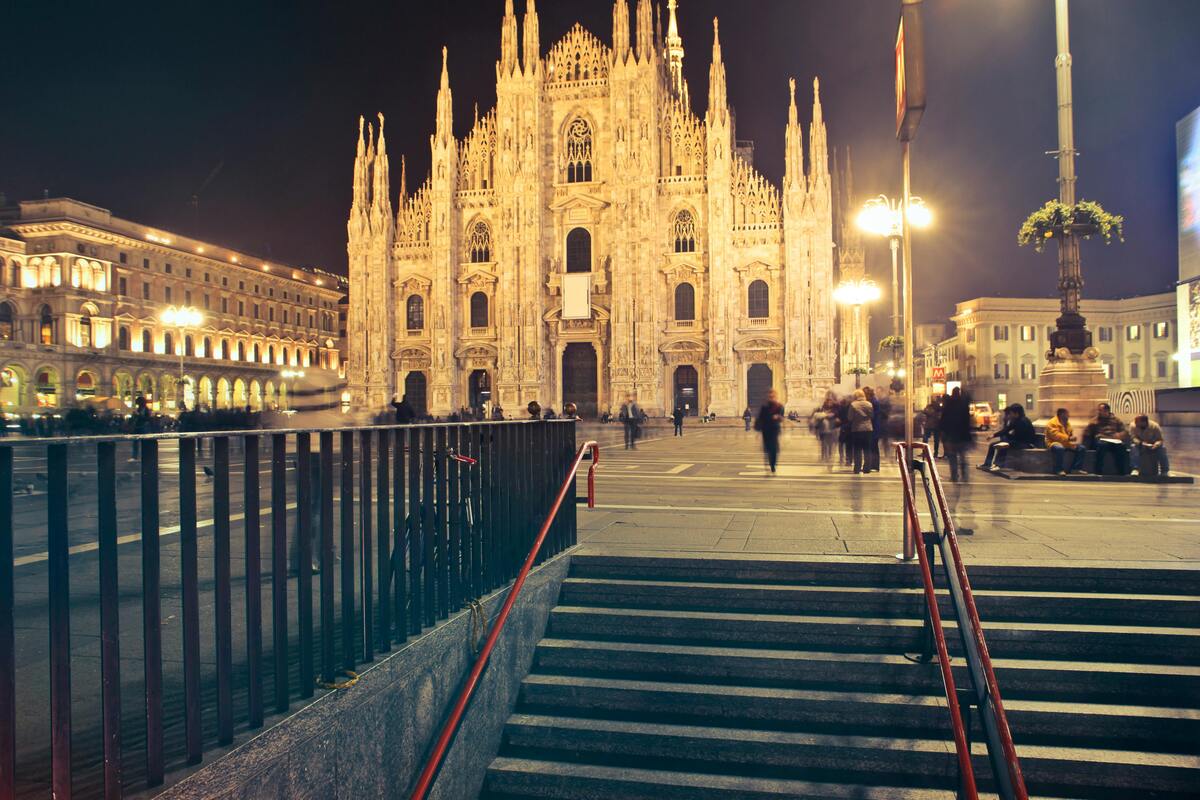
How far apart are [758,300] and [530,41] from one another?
21.2 m

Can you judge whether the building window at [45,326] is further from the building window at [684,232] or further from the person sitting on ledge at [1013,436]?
the person sitting on ledge at [1013,436]

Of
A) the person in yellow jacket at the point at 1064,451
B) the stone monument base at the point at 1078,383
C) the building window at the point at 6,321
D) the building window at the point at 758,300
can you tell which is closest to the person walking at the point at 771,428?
the person in yellow jacket at the point at 1064,451

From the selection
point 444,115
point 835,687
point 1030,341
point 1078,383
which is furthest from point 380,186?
point 1030,341

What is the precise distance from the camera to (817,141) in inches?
1810

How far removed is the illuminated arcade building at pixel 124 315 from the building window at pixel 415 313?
8.92 meters

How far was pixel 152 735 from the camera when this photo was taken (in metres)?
2.49

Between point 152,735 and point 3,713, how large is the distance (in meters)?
0.52

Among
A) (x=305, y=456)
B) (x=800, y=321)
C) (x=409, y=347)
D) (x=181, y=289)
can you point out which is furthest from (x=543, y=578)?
(x=181, y=289)

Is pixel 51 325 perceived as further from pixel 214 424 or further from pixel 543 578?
pixel 543 578

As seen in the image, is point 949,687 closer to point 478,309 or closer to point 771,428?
point 771,428

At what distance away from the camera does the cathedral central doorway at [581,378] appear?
50156 mm

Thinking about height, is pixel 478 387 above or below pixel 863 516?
above

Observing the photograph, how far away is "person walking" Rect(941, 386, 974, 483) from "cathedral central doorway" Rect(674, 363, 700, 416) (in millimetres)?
37738

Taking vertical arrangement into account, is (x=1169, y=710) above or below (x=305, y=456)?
below
